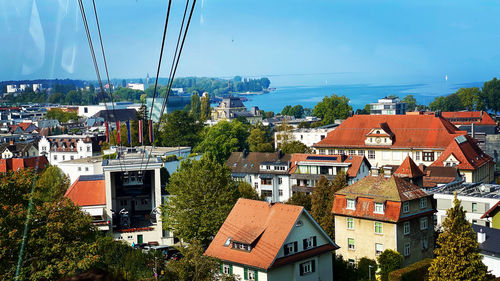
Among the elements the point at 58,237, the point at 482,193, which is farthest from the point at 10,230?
the point at 482,193

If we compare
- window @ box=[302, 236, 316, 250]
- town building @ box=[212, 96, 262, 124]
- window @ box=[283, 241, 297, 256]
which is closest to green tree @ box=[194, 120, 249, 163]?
window @ box=[302, 236, 316, 250]

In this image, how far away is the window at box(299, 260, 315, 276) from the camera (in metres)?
14.4

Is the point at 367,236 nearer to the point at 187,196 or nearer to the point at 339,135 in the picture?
the point at 187,196

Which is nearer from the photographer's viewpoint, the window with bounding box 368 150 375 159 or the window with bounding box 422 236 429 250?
the window with bounding box 422 236 429 250

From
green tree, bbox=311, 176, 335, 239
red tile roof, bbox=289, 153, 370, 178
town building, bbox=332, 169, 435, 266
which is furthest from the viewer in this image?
red tile roof, bbox=289, 153, 370, 178

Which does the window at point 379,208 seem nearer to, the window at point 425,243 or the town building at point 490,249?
the window at point 425,243

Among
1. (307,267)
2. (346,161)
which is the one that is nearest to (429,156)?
(346,161)

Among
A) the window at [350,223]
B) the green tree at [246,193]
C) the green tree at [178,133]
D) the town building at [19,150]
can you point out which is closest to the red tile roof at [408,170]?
the green tree at [246,193]

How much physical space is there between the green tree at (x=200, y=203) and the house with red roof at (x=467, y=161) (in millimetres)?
12345

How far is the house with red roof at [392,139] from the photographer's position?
3272 cm

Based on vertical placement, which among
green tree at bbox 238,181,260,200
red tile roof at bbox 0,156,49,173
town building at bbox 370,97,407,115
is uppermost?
town building at bbox 370,97,407,115

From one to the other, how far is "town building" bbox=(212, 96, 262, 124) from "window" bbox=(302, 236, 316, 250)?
4871cm

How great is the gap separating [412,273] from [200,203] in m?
7.24

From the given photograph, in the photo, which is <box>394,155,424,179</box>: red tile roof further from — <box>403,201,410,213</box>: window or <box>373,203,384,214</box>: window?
<box>373,203,384,214</box>: window
